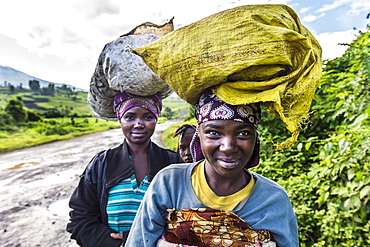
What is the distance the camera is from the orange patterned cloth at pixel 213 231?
3.59ft

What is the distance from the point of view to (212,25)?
38.8 inches

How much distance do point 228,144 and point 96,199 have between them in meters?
1.17

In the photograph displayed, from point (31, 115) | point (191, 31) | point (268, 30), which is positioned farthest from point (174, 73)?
point (31, 115)

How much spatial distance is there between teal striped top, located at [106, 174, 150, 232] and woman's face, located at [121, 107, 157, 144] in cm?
36

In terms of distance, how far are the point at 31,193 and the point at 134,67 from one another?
21.3ft

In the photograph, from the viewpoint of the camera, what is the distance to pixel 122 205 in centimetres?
167

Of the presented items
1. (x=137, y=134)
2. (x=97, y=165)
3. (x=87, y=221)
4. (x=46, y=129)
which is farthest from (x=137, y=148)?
(x=46, y=129)

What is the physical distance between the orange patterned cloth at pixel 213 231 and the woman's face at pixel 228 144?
8.2 inches

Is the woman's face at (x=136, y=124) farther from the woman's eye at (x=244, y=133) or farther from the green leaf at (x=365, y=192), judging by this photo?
the green leaf at (x=365, y=192)

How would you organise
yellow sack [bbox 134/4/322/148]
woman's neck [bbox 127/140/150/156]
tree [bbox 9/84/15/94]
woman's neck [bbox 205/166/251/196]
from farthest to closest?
tree [bbox 9/84/15/94] < woman's neck [bbox 127/140/150/156] < woman's neck [bbox 205/166/251/196] < yellow sack [bbox 134/4/322/148]

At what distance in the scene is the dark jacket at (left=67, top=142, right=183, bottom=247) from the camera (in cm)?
163

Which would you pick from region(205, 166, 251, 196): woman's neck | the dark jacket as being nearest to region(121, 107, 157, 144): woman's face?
the dark jacket

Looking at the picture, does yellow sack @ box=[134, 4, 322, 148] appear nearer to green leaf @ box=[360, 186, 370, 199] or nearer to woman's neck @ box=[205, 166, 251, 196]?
woman's neck @ box=[205, 166, 251, 196]

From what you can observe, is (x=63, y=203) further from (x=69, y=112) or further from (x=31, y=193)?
(x=69, y=112)
